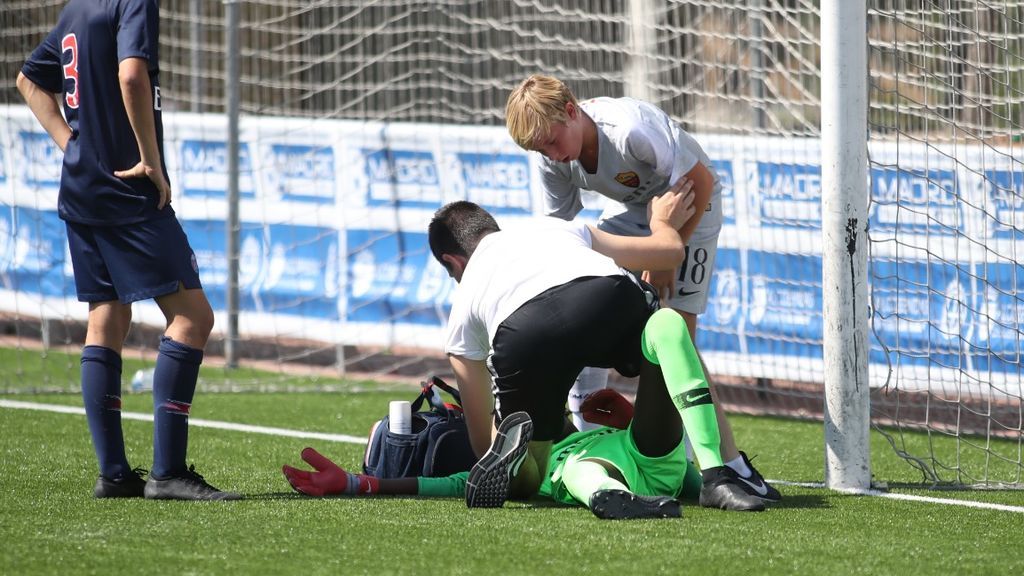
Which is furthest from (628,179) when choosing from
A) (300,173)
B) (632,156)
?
(300,173)

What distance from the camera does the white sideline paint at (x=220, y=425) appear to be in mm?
6289

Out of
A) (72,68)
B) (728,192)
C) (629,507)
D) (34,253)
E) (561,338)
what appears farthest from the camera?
(34,253)

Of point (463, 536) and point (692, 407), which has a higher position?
point (692, 407)

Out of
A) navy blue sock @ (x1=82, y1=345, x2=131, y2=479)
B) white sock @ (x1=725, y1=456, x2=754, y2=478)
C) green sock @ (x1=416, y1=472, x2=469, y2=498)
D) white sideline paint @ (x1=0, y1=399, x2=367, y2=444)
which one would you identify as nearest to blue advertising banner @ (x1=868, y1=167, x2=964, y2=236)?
white sock @ (x1=725, y1=456, x2=754, y2=478)

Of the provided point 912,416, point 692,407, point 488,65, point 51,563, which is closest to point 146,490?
point 51,563

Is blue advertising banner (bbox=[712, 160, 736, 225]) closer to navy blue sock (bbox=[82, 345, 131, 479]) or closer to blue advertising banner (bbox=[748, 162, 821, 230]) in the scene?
blue advertising banner (bbox=[748, 162, 821, 230])

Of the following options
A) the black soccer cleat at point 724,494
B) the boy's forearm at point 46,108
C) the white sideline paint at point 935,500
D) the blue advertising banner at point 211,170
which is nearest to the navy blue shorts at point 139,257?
the boy's forearm at point 46,108

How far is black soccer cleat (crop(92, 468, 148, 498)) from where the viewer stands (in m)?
4.45

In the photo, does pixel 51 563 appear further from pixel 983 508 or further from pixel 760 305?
pixel 760 305

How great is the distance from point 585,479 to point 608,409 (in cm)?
65

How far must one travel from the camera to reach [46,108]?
15.0ft

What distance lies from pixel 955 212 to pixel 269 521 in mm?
3738

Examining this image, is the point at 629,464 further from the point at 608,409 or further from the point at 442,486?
the point at 442,486

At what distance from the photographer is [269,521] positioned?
13.1 feet
